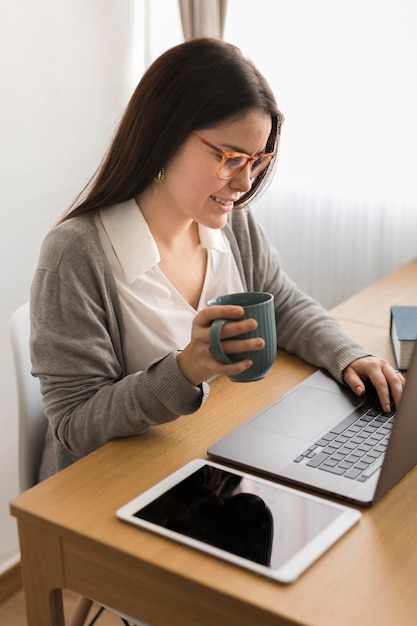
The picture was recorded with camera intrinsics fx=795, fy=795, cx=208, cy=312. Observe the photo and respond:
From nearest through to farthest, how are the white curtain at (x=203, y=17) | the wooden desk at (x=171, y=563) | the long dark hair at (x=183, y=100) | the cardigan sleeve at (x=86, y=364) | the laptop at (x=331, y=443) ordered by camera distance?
the wooden desk at (x=171, y=563) < the laptop at (x=331, y=443) < the cardigan sleeve at (x=86, y=364) < the long dark hair at (x=183, y=100) < the white curtain at (x=203, y=17)

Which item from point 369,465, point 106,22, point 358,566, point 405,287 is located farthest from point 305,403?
point 106,22

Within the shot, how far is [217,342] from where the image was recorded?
105 centimetres

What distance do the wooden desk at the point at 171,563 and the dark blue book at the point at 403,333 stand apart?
41 cm

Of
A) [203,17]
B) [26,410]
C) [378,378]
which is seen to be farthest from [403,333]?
[203,17]

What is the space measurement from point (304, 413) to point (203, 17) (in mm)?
1632

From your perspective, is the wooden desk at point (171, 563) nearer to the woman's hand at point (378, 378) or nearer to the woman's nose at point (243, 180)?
the woman's hand at point (378, 378)

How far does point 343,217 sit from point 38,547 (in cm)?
175

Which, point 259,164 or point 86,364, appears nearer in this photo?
point 86,364

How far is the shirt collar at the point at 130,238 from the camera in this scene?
1419mm

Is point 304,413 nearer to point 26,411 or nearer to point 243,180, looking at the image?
point 243,180

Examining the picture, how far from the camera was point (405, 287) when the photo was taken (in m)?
2.08

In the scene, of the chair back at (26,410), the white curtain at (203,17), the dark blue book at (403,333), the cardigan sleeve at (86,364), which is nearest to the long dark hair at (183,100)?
the cardigan sleeve at (86,364)

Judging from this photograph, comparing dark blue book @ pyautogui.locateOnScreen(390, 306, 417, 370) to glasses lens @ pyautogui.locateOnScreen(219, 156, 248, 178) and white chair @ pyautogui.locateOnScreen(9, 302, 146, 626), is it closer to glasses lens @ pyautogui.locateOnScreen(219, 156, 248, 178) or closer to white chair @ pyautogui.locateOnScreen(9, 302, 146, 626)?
glasses lens @ pyautogui.locateOnScreen(219, 156, 248, 178)

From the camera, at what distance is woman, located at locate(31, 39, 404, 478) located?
4.09 ft
